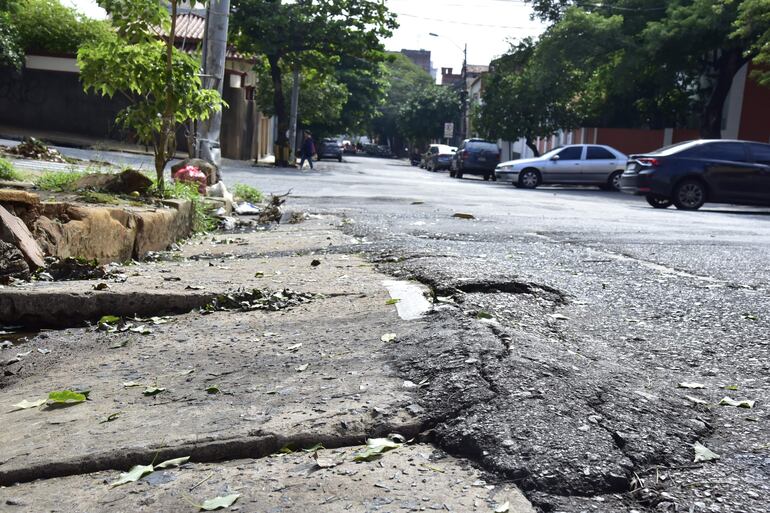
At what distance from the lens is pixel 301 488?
224cm

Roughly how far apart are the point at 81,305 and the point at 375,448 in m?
2.45

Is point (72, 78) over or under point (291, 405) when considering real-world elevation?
over

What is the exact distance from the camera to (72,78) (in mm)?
27172

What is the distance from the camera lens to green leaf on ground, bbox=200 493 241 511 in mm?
2176

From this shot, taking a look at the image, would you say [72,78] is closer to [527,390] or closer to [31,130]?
[31,130]

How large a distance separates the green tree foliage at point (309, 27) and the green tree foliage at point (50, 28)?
441cm

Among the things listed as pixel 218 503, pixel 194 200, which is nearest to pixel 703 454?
pixel 218 503

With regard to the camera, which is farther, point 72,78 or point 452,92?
point 452,92

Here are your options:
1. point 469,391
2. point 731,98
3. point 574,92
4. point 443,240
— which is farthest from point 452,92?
point 469,391

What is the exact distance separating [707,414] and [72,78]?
1070 inches

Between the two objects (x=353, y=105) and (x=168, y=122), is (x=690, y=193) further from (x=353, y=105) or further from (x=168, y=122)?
(x=353, y=105)

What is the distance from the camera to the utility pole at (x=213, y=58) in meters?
11.1

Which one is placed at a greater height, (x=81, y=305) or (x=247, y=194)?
(x=247, y=194)

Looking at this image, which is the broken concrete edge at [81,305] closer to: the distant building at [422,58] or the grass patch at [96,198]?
the grass patch at [96,198]
